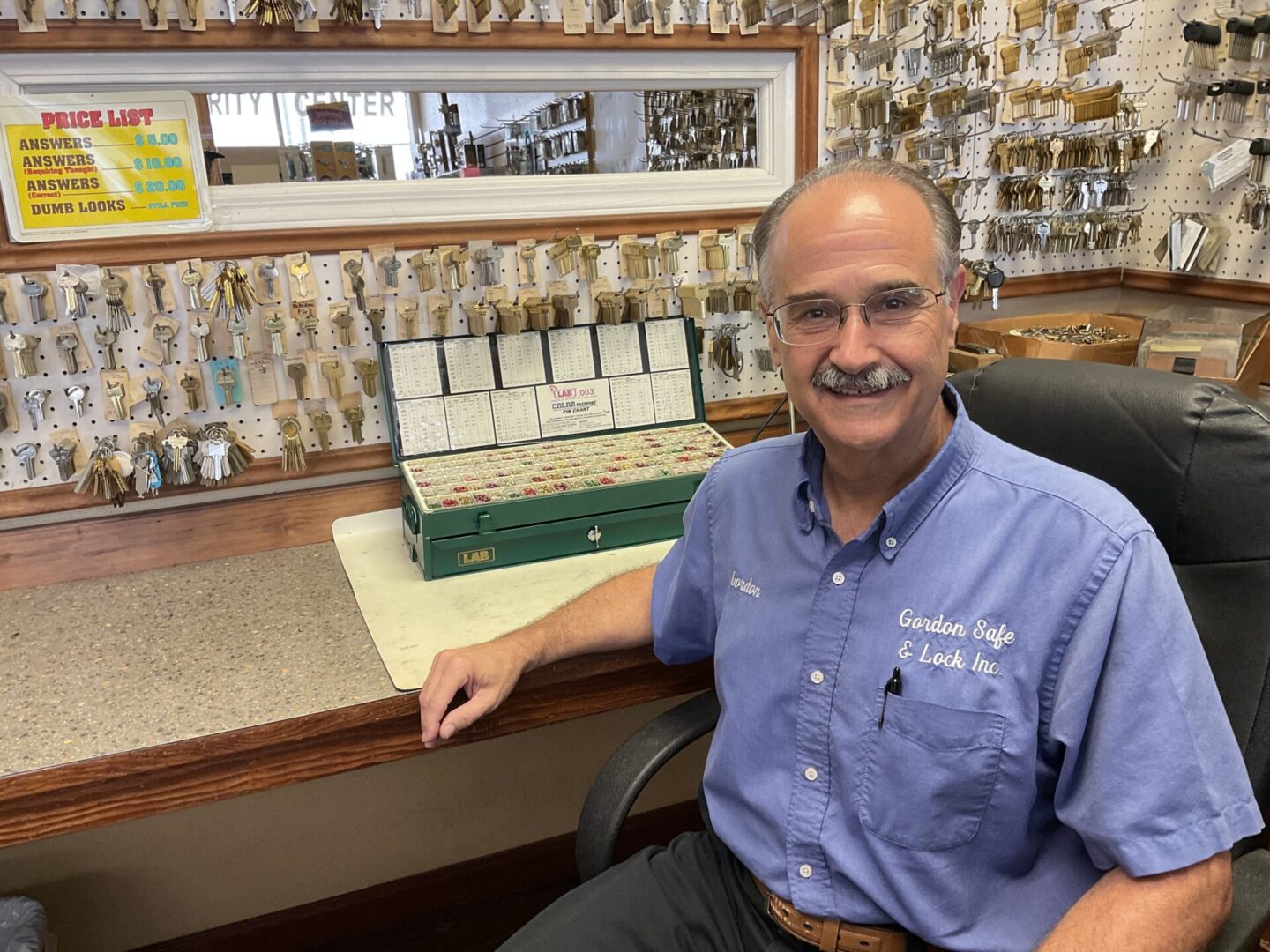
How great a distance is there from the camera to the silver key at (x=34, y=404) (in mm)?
1547

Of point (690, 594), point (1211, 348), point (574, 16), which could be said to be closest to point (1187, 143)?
point (1211, 348)

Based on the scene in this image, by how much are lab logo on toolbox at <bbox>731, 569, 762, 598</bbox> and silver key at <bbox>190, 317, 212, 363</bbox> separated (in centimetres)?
101

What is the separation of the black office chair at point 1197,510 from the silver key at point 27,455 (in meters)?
1.10

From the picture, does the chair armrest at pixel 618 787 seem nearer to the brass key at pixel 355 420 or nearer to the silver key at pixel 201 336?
the brass key at pixel 355 420

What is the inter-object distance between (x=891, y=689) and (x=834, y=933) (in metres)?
0.29

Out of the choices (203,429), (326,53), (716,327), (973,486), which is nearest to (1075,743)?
(973,486)

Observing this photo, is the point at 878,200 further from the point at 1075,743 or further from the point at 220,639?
the point at 220,639

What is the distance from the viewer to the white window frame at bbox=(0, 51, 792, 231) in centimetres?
153

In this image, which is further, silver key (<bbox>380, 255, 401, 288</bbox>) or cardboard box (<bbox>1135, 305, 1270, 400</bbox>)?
cardboard box (<bbox>1135, 305, 1270, 400</bbox>)

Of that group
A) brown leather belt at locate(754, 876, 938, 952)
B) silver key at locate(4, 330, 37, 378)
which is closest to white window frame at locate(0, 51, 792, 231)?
silver key at locate(4, 330, 37, 378)

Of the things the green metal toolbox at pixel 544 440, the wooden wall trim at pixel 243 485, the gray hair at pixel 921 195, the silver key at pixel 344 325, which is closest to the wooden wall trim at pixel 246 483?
the wooden wall trim at pixel 243 485

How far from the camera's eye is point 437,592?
4.88 ft

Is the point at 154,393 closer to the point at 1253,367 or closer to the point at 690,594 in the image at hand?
the point at 690,594

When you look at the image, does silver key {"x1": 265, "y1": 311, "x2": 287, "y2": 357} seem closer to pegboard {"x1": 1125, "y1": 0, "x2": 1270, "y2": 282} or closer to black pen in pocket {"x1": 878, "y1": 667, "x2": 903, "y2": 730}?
black pen in pocket {"x1": 878, "y1": 667, "x2": 903, "y2": 730}
